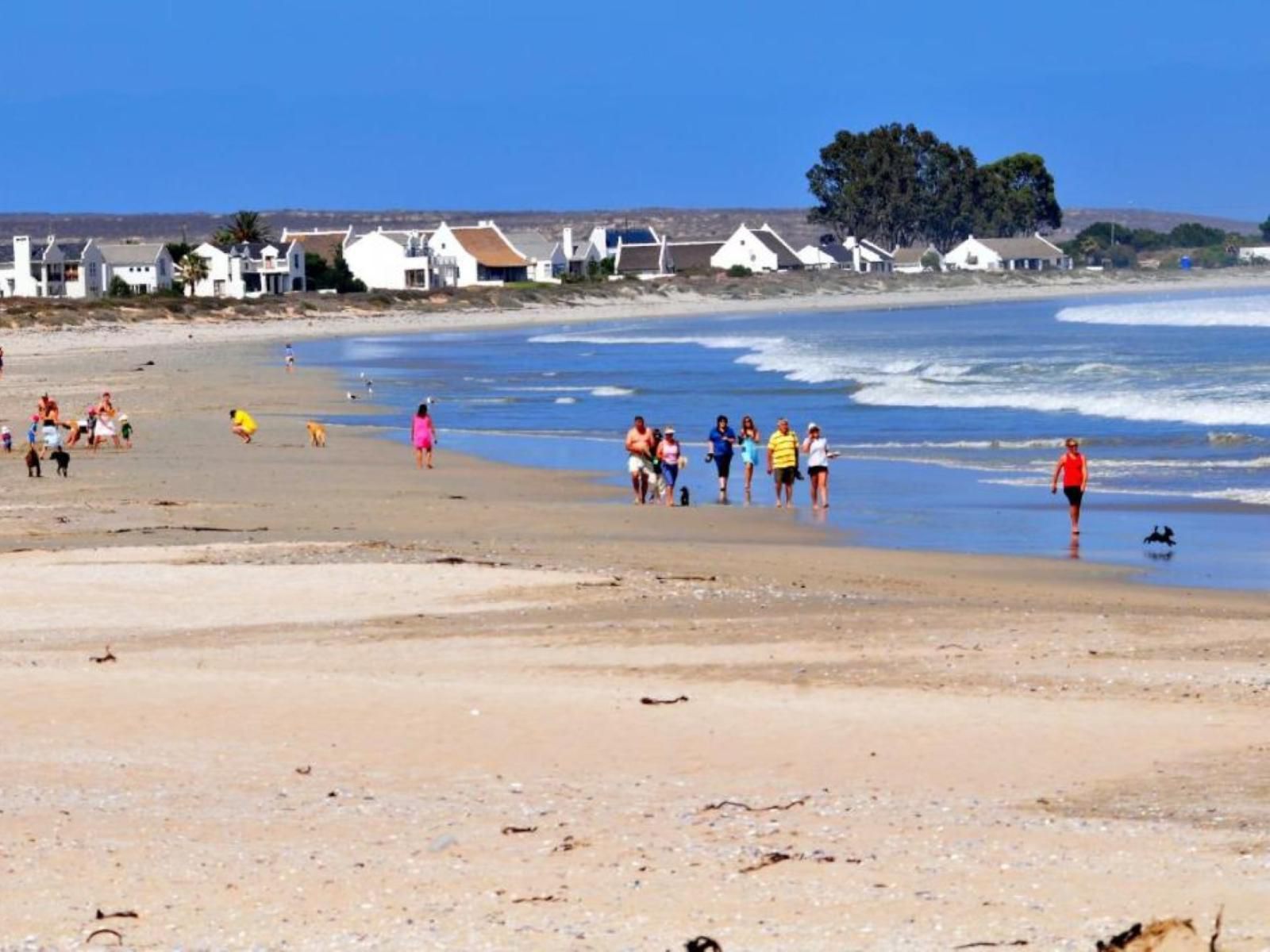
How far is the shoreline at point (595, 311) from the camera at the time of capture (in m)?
77.7

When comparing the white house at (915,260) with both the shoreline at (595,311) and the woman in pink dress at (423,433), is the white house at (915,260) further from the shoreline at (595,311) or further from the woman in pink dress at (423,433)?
the woman in pink dress at (423,433)

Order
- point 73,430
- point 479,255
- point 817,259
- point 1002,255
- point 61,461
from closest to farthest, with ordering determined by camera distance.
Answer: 1. point 61,461
2. point 73,430
3. point 479,255
4. point 817,259
5. point 1002,255

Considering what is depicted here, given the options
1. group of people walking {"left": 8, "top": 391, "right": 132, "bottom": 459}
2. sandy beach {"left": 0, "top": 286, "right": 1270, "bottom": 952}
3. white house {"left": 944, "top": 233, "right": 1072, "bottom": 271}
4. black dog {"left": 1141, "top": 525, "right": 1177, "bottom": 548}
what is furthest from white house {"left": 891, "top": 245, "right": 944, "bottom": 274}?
sandy beach {"left": 0, "top": 286, "right": 1270, "bottom": 952}

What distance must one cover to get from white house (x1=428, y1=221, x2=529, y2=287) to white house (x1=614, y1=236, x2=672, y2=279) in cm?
1037

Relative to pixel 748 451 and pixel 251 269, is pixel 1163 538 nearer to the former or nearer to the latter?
pixel 748 451

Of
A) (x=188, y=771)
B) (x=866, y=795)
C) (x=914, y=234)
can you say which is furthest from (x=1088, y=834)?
(x=914, y=234)

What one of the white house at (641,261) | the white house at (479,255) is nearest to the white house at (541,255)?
the white house at (479,255)

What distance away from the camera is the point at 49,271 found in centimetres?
10656

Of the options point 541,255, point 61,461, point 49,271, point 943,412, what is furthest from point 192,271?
point 61,461

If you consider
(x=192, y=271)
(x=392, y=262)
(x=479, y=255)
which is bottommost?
(x=192, y=271)

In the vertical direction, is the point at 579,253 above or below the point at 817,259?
above

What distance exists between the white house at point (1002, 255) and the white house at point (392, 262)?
50295 mm

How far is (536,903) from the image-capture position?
6973mm

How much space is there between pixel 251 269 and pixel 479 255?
19132 mm
